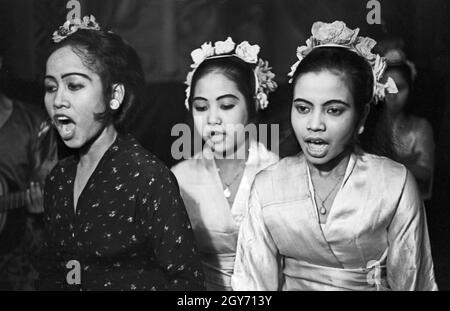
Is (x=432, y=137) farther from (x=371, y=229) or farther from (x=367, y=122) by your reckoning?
(x=371, y=229)

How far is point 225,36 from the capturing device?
211 cm

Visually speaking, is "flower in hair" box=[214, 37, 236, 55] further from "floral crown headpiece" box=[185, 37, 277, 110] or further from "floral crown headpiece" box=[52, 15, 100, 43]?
"floral crown headpiece" box=[52, 15, 100, 43]

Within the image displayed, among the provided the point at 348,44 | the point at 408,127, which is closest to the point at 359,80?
the point at 348,44

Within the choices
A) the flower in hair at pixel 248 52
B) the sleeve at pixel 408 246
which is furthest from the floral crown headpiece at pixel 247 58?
the sleeve at pixel 408 246

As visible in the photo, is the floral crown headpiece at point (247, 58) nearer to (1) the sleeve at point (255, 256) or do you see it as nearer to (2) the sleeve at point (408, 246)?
(1) the sleeve at point (255, 256)

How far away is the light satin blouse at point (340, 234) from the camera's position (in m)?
2.01

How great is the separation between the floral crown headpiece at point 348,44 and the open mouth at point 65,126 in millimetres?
699

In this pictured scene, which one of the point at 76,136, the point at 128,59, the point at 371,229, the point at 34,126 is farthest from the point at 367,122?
the point at 34,126

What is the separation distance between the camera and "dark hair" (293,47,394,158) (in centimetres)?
202

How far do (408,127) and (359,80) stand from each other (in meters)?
0.23

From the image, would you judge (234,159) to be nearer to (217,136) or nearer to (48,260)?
(217,136)

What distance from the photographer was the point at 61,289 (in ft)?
7.04

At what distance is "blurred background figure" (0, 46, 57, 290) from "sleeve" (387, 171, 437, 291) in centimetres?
110

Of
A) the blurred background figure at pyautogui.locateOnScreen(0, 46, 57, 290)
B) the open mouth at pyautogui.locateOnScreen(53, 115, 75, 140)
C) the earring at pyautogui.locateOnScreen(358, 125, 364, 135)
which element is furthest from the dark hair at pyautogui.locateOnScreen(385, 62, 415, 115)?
the blurred background figure at pyautogui.locateOnScreen(0, 46, 57, 290)
